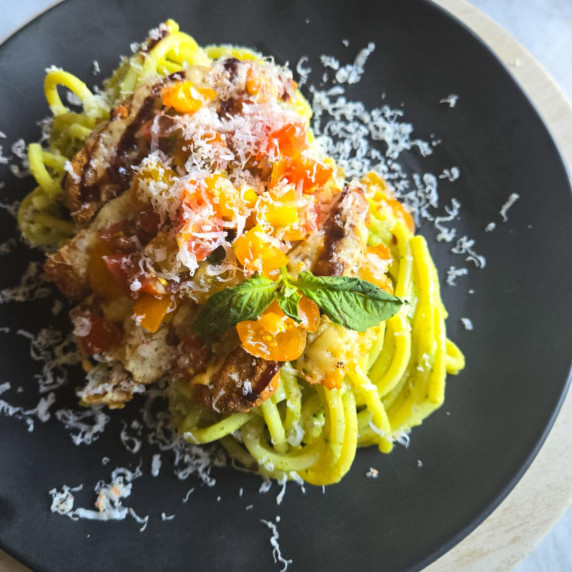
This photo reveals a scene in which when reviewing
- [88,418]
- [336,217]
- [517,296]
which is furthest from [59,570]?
[517,296]

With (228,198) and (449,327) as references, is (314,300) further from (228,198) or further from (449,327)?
(449,327)

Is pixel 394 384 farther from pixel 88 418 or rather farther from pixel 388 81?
pixel 388 81

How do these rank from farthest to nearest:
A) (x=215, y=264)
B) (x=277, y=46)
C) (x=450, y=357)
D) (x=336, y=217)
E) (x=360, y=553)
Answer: (x=277, y=46) < (x=450, y=357) < (x=360, y=553) < (x=336, y=217) < (x=215, y=264)

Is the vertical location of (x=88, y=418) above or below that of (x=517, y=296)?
below

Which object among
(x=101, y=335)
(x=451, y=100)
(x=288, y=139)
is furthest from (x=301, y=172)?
(x=451, y=100)

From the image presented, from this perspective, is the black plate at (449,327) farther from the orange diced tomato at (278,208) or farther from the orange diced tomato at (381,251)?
the orange diced tomato at (278,208)

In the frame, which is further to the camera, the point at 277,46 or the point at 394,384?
the point at 277,46
